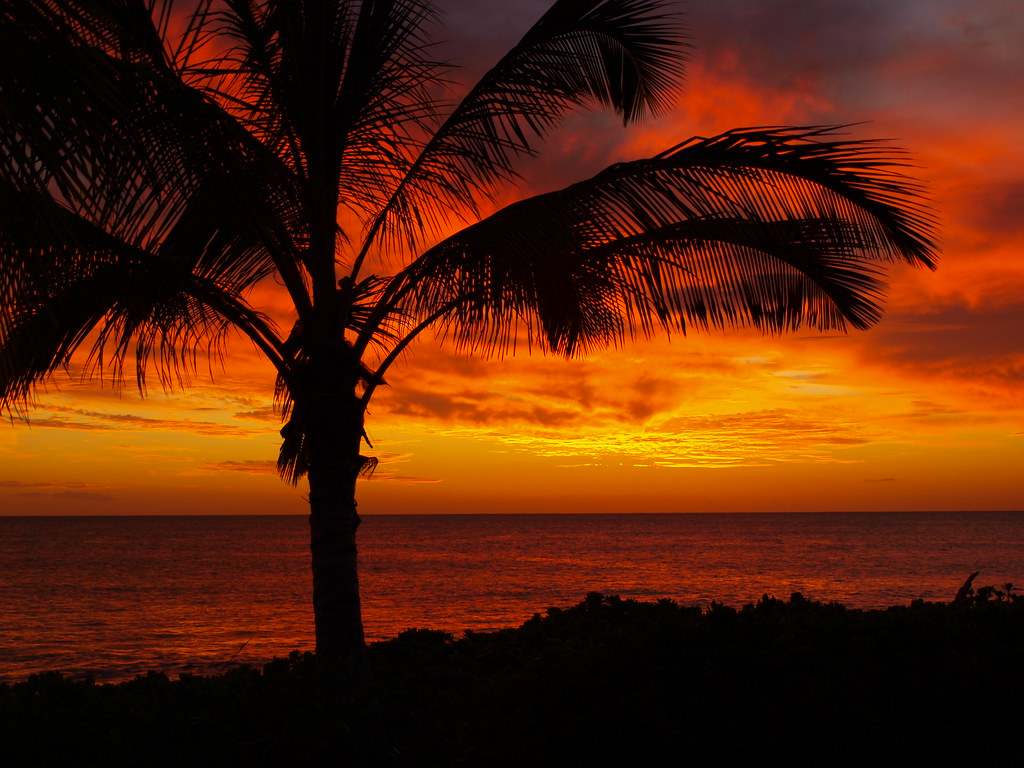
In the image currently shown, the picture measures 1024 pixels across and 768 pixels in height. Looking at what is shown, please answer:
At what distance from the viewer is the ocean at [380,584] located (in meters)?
26.5

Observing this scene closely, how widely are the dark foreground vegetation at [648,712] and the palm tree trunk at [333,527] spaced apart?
38 cm

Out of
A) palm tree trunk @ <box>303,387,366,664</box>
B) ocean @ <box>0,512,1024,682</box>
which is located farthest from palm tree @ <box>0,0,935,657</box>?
ocean @ <box>0,512,1024,682</box>

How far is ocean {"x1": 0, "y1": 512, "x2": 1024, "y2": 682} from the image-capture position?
26.5 m

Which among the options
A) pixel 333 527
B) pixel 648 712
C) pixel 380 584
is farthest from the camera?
pixel 380 584

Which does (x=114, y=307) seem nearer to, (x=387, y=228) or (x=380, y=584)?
(x=387, y=228)

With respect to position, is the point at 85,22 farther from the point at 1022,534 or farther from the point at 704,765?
the point at 1022,534

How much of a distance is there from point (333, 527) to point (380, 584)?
40.7 meters

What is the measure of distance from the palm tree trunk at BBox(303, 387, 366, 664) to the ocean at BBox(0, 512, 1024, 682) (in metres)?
16.2

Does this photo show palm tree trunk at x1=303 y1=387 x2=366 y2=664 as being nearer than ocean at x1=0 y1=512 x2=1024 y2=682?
Yes

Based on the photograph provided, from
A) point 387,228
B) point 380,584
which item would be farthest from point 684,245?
point 380,584

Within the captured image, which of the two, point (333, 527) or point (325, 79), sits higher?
point (325, 79)

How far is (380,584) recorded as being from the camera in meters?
46.0

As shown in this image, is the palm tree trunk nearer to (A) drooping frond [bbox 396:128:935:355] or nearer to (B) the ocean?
(A) drooping frond [bbox 396:128:935:355]

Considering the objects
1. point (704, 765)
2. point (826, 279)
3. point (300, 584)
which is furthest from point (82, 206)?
point (300, 584)
